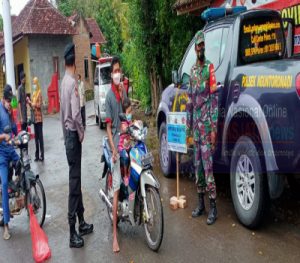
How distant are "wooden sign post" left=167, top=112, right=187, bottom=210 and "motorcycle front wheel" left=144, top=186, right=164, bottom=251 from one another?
4.31ft

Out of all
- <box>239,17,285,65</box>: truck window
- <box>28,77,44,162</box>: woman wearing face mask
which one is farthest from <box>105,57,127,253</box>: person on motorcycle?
<box>28,77,44,162</box>: woman wearing face mask

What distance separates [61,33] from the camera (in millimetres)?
28000

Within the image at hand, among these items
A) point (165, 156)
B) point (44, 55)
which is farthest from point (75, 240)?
point (44, 55)

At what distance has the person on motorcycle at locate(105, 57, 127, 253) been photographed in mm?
4965

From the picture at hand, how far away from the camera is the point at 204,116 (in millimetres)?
5293

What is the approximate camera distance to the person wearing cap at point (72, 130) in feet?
16.1

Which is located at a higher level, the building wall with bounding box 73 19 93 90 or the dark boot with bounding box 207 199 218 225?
the building wall with bounding box 73 19 93 90

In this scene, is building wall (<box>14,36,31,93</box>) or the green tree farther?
building wall (<box>14,36,31,93</box>)

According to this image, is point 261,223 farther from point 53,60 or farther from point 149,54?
point 53,60

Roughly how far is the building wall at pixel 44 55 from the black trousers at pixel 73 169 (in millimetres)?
23574

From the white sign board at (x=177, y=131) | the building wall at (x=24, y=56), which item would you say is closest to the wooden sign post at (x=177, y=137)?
the white sign board at (x=177, y=131)

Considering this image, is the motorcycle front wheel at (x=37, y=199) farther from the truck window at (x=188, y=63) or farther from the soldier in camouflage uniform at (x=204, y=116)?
the truck window at (x=188, y=63)

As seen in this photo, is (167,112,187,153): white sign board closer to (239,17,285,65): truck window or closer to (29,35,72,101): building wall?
(239,17,285,65): truck window

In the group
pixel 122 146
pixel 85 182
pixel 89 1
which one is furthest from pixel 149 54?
pixel 89 1
